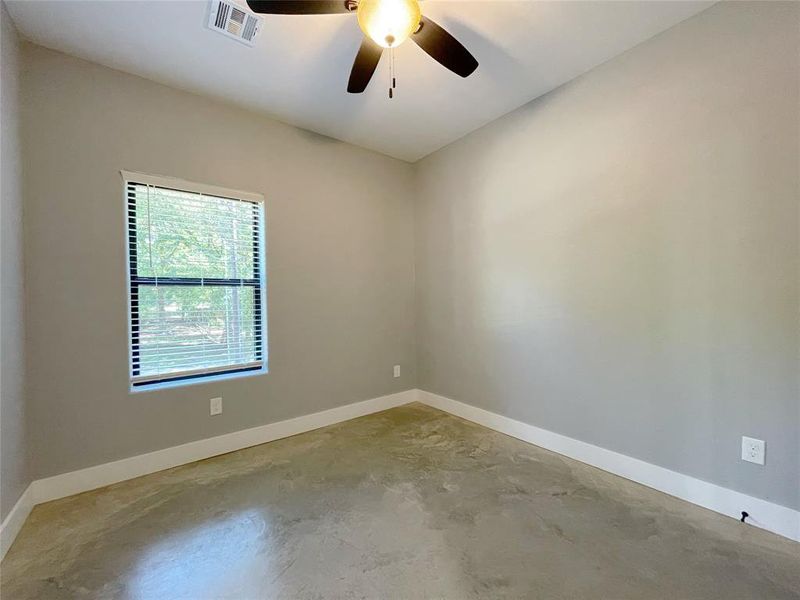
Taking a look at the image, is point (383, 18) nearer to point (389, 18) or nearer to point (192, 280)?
point (389, 18)

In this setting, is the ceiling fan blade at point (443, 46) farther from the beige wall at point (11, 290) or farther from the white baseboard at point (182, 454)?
the white baseboard at point (182, 454)

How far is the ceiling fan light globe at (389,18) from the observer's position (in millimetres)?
1427

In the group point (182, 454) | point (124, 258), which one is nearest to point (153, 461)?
point (182, 454)

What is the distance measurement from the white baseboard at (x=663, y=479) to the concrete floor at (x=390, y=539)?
0.22 feet

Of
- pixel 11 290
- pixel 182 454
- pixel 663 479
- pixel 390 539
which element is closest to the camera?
pixel 390 539

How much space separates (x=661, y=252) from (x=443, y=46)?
169 cm

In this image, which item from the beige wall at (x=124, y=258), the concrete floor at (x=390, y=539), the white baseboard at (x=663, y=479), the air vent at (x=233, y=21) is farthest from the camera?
the beige wall at (x=124, y=258)

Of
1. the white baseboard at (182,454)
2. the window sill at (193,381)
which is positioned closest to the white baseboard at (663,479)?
the white baseboard at (182,454)

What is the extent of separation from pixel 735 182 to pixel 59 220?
3803 millimetres

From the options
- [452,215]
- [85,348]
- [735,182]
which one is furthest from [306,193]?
[735,182]

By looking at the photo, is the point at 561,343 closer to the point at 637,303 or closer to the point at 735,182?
the point at 637,303

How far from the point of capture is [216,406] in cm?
258

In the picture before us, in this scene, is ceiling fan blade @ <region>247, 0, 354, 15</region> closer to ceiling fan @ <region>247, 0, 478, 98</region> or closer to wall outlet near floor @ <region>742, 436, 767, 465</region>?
ceiling fan @ <region>247, 0, 478, 98</region>

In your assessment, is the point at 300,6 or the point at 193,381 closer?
the point at 300,6
